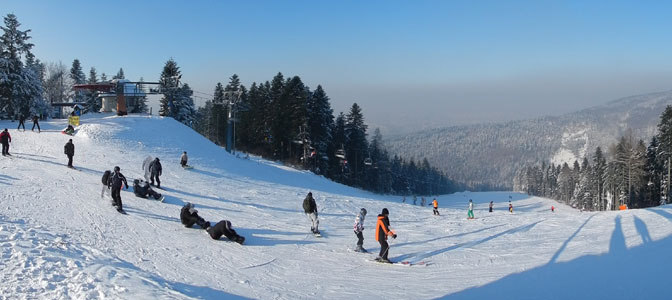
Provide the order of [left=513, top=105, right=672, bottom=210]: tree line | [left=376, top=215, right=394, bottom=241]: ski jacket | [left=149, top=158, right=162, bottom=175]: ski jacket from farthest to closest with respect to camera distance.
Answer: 1. [left=513, top=105, right=672, bottom=210]: tree line
2. [left=149, top=158, right=162, bottom=175]: ski jacket
3. [left=376, top=215, right=394, bottom=241]: ski jacket

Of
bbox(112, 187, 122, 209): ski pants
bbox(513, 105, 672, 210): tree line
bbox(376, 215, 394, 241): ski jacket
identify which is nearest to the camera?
bbox(376, 215, 394, 241): ski jacket

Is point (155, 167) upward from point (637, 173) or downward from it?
upward

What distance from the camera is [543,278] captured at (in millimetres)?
11758

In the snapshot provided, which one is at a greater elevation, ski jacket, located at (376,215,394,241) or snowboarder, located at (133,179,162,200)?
snowboarder, located at (133,179,162,200)

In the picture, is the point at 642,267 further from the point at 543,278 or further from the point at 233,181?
the point at 233,181

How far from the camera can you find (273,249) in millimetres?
14828

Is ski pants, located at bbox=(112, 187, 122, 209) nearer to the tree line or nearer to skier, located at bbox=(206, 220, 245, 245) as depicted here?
skier, located at bbox=(206, 220, 245, 245)

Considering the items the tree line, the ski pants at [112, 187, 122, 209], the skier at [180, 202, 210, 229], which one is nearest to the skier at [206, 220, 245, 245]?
the skier at [180, 202, 210, 229]

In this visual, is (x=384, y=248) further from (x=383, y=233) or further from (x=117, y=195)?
(x=117, y=195)

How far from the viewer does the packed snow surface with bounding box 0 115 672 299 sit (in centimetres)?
1014

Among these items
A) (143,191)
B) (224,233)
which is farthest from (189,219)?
(143,191)

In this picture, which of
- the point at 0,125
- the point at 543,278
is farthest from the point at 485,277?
the point at 0,125

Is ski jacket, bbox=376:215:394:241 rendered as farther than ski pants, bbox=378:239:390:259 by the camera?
No

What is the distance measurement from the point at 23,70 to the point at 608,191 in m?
79.3
